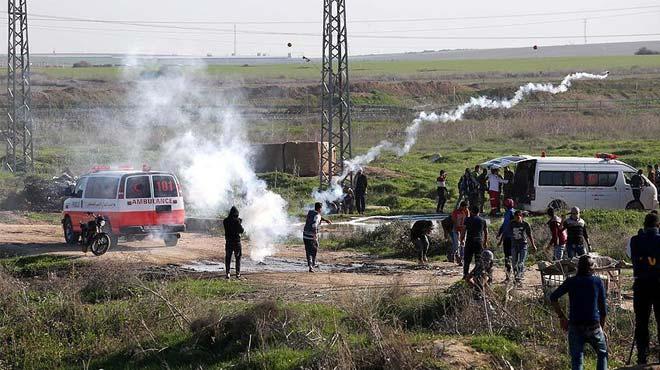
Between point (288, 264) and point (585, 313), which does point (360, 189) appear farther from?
point (585, 313)

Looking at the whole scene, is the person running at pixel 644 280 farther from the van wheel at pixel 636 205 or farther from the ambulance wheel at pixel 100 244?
the van wheel at pixel 636 205

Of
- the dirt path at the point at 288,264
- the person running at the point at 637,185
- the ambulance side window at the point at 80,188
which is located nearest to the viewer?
the dirt path at the point at 288,264

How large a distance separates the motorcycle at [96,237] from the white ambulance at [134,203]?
64 centimetres

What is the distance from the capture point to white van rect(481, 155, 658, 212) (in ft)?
97.0

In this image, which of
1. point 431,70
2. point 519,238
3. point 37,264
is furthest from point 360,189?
point 431,70

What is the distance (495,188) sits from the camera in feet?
100

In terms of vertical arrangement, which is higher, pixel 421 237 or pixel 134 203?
pixel 134 203

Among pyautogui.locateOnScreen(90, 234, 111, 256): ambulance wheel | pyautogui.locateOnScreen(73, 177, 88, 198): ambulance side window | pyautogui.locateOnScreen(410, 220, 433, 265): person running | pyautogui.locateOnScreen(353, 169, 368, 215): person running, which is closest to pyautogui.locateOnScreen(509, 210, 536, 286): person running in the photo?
pyautogui.locateOnScreen(410, 220, 433, 265): person running

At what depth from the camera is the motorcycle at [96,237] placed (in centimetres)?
2338

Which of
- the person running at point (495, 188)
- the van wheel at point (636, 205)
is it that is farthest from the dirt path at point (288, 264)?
the van wheel at point (636, 205)

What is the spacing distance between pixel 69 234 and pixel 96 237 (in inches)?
114

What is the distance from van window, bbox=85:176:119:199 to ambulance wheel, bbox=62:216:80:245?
3.37ft

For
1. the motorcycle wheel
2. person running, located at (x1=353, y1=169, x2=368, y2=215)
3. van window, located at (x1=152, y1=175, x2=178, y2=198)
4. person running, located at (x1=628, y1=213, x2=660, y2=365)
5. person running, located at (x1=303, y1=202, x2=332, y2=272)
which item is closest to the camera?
person running, located at (x1=628, y1=213, x2=660, y2=365)

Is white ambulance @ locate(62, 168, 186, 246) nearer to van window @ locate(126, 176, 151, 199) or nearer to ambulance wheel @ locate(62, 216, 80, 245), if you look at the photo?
van window @ locate(126, 176, 151, 199)
